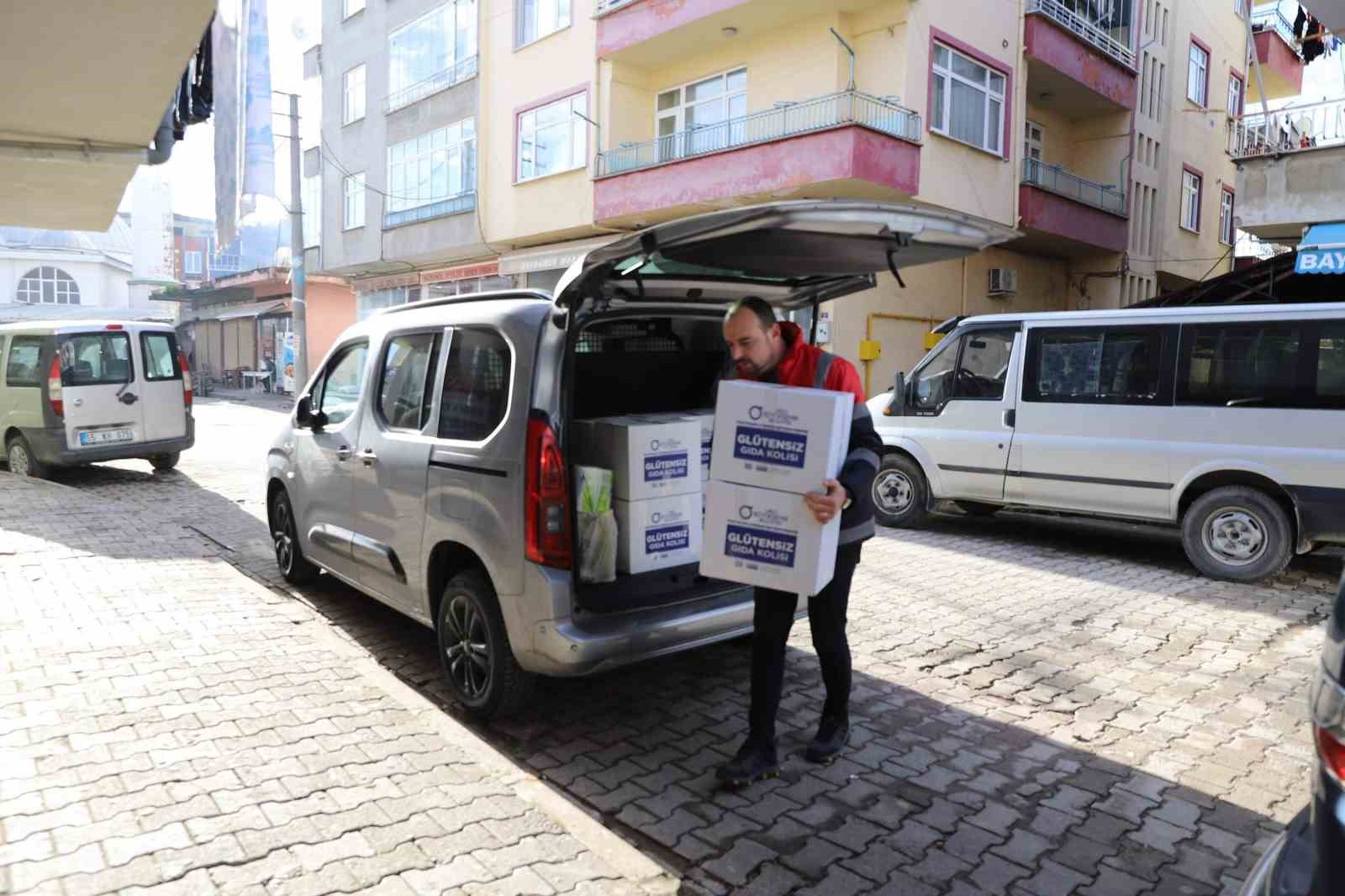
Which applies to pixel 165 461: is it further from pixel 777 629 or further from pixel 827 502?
pixel 827 502

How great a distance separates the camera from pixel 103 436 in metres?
11.1

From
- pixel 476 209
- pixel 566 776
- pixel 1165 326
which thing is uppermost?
pixel 476 209

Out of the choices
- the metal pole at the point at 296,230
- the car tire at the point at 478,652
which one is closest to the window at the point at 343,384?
the car tire at the point at 478,652

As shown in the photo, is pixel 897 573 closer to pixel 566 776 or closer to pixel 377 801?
pixel 566 776

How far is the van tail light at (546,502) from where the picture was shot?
12.4 feet

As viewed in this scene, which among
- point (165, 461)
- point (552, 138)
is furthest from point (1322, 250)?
point (165, 461)

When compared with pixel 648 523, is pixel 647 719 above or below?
below

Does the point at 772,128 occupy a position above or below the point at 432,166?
below

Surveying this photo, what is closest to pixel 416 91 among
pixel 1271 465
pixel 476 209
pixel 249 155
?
pixel 476 209

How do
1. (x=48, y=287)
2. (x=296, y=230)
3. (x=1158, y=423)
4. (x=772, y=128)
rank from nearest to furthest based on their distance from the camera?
(x=1158, y=423)
(x=772, y=128)
(x=296, y=230)
(x=48, y=287)

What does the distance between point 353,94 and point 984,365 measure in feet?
84.9

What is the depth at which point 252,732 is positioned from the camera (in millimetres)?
3840

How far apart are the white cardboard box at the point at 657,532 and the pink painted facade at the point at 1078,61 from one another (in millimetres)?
16245

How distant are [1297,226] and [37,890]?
1560cm
